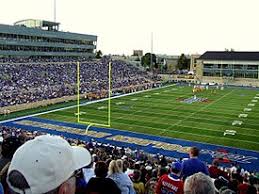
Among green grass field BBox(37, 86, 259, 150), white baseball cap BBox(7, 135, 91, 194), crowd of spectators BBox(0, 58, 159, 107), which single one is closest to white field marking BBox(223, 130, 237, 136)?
green grass field BBox(37, 86, 259, 150)

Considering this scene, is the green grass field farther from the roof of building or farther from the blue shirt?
the roof of building

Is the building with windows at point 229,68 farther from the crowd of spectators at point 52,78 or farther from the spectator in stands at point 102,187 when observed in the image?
the spectator in stands at point 102,187

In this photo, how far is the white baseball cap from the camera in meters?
1.85

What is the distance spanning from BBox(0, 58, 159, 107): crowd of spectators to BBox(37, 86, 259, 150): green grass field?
4.50 meters

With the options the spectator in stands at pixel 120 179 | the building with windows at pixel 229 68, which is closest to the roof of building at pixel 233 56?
the building with windows at pixel 229 68

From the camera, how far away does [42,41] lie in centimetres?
5169

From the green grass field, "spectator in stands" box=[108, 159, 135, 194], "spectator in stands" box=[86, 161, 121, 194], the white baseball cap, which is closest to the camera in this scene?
the white baseball cap

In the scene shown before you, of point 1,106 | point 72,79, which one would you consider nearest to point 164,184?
point 1,106

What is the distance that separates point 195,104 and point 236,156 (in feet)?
54.9

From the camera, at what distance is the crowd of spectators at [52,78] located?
3397cm

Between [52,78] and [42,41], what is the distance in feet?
36.9

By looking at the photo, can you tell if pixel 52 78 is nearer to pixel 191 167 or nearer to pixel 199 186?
pixel 191 167

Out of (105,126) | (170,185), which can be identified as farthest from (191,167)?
(105,126)

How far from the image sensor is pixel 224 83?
61.1m
